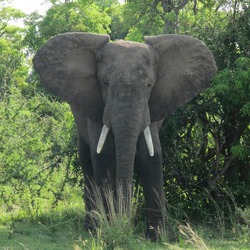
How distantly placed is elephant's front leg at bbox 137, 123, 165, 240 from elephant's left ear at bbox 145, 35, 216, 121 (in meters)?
0.40

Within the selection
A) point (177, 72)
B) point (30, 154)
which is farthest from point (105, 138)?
point (30, 154)

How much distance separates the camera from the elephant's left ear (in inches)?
363

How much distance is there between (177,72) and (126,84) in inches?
49.5

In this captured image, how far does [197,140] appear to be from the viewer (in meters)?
11.0

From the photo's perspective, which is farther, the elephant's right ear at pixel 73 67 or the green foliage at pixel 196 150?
the green foliage at pixel 196 150

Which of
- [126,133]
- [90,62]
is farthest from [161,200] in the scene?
[90,62]

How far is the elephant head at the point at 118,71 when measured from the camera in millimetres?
8641

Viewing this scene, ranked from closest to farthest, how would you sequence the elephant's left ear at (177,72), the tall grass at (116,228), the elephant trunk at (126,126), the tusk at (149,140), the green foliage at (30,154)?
1. the tall grass at (116,228)
2. the elephant trunk at (126,126)
3. the tusk at (149,140)
4. the elephant's left ear at (177,72)
5. the green foliage at (30,154)

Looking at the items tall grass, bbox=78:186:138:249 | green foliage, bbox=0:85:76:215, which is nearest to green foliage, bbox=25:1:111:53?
green foliage, bbox=0:85:76:215

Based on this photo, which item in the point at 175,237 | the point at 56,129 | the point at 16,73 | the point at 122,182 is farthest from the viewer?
the point at 16,73

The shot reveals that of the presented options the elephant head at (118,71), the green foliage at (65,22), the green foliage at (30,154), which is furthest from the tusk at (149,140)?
the green foliage at (65,22)

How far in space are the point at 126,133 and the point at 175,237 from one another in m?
1.50

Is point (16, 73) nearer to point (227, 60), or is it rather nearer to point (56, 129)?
point (56, 129)

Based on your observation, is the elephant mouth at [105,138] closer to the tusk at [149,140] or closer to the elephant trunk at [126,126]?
the tusk at [149,140]
